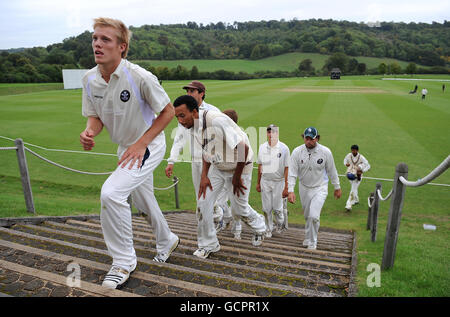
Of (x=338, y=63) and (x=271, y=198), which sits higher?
(x=338, y=63)

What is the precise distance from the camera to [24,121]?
24.3m

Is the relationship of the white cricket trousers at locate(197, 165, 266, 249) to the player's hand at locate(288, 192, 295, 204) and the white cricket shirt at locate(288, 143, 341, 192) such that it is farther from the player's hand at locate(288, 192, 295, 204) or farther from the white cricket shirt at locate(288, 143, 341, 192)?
the white cricket shirt at locate(288, 143, 341, 192)

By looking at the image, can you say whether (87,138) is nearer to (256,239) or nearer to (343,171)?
(256,239)

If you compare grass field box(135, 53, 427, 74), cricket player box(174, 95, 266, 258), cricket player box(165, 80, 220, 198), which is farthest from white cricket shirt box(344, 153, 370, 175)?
grass field box(135, 53, 427, 74)

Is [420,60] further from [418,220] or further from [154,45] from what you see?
[418,220]

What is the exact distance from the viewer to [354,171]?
9516mm

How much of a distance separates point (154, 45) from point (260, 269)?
126 metres

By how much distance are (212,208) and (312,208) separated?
2374 mm

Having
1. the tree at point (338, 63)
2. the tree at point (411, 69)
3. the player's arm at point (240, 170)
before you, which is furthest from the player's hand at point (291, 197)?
the tree at point (338, 63)

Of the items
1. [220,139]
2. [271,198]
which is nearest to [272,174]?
[271,198]

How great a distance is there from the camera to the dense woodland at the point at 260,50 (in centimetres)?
8096

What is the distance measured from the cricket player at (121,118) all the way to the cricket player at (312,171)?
11.2 feet
